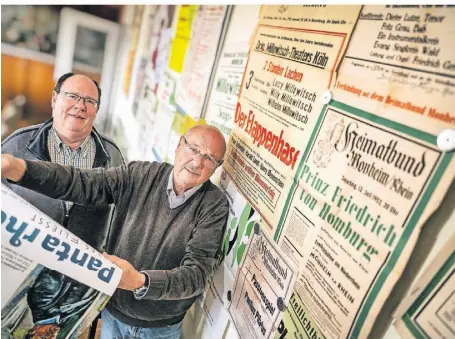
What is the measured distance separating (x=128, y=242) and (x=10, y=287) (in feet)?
1.44

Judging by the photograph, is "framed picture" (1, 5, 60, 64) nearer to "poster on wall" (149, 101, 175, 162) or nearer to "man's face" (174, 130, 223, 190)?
"poster on wall" (149, 101, 175, 162)

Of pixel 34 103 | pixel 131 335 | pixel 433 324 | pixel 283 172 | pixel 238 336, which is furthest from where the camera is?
pixel 34 103

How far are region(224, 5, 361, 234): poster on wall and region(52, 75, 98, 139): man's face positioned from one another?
582mm

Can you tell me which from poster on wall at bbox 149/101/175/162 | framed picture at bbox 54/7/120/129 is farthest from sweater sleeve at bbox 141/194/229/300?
framed picture at bbox 54/7/120/129

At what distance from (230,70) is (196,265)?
76 centimetres

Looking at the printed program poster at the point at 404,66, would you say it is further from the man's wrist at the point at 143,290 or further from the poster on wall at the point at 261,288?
the man's wrist at the point at 143,290

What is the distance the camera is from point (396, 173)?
492 millimetres

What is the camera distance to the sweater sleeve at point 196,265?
752 mm

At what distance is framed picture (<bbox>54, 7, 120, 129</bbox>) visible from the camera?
128 inches

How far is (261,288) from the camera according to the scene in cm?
81

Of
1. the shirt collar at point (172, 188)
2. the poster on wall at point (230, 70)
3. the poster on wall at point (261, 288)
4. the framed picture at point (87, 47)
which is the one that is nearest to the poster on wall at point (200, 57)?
the poster on wall at point (230, 70)

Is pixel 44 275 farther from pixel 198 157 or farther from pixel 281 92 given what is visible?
pixel 281 92

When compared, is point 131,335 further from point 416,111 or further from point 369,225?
point 416,111

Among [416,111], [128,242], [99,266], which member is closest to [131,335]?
[128,242]
